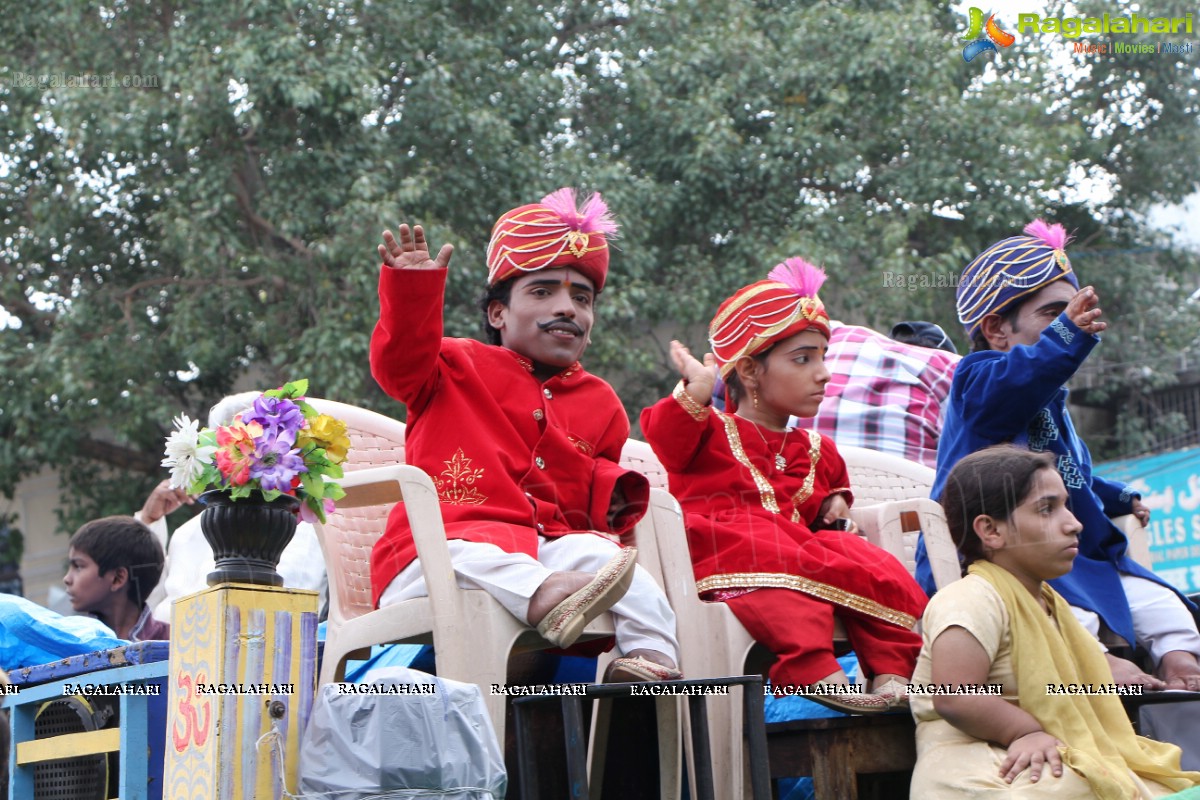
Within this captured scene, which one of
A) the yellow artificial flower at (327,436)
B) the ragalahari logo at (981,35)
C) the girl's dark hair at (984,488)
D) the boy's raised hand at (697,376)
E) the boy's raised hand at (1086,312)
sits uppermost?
the ragalahari logo at (981,35)

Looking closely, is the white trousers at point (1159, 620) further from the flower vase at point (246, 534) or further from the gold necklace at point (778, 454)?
the flower vase at point (246, 534)

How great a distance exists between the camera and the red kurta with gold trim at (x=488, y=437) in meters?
3.44

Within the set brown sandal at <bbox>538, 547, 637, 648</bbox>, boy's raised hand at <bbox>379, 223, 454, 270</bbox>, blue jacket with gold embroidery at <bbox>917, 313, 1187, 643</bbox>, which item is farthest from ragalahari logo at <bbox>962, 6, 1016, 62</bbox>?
brown sandal at <bbox>538, 547, 637, 648</bbox>

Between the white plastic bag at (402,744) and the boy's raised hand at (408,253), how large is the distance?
1.11 meters

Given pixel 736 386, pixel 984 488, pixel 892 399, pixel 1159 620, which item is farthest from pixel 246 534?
pixel 892 399

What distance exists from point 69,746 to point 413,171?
7.38 metres

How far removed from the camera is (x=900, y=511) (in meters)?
4.21

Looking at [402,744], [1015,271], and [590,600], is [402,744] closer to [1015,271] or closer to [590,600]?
[590,600]

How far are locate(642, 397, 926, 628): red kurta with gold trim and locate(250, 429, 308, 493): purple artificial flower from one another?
1.22 meters

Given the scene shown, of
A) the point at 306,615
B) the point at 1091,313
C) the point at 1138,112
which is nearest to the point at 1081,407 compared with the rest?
the point at 1138,112

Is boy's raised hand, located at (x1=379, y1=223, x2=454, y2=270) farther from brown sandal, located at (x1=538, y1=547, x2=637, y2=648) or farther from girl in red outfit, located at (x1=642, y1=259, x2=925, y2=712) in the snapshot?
brown sandal, located at (x1=538, y1=547, x2=637, y2=648)

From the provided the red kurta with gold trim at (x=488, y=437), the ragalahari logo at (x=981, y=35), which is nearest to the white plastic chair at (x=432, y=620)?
the red kurta with gold trim at (x=488, y=437)

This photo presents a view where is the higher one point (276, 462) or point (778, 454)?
point (778, 454)

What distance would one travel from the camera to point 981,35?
A: 36.1 feet
